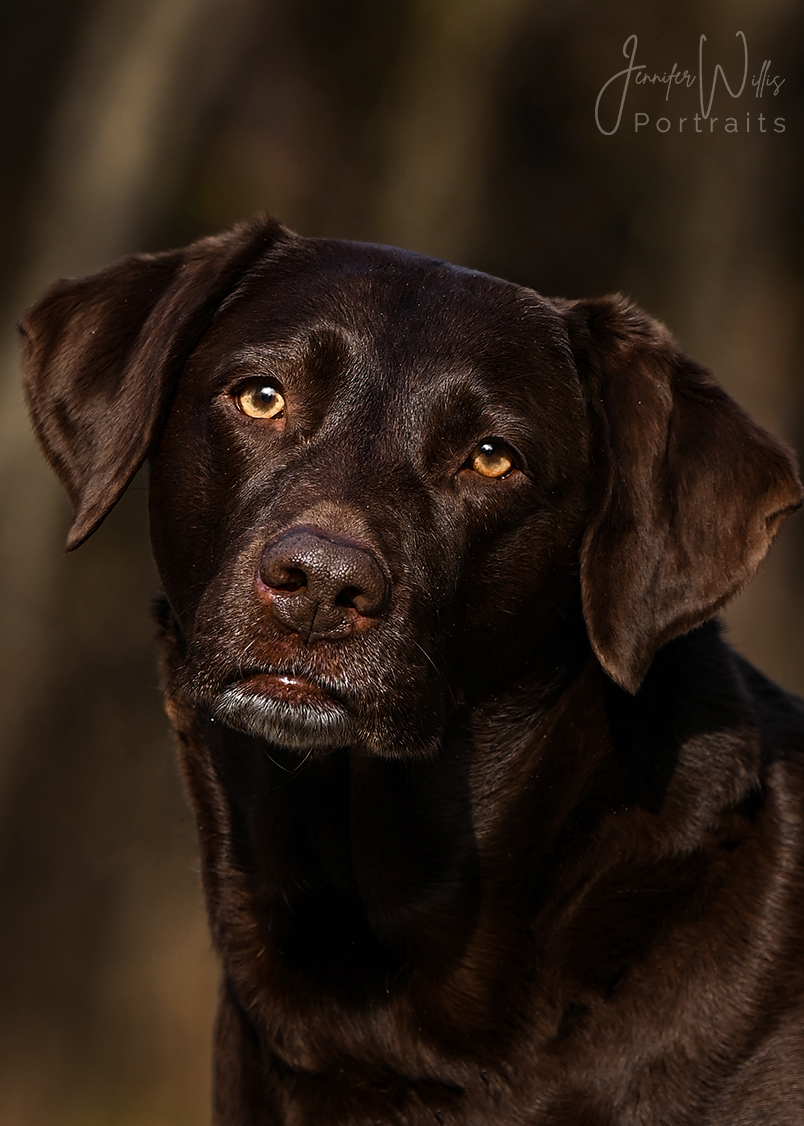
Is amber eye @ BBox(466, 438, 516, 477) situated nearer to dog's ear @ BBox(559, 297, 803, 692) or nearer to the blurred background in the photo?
dog's ear @ BBox(559, 297, 803, 692)

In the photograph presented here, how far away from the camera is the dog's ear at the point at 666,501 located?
2.92 m

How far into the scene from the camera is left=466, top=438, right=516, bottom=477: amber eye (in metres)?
2.98

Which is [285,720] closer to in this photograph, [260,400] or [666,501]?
[260,400]

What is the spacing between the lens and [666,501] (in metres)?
3.01

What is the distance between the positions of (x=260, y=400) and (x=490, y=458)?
1.51 feet

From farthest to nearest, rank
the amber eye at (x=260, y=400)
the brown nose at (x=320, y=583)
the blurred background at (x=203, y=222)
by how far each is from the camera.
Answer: the blurred background at (x=203, y=222), the amber eye at (x=260, y=400), the brown nose at (x=320, y=583)

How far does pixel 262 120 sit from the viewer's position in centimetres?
735

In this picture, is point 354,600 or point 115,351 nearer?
point 354,600

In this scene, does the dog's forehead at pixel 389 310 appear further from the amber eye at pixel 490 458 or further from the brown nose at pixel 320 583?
the brown nose at pixel 320 583
